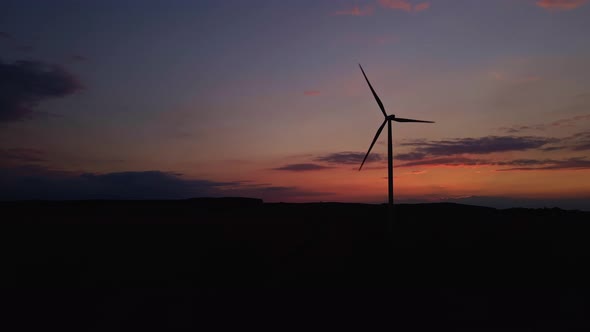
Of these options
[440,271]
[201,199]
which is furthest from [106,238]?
[201,199]

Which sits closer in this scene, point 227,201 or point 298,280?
point 298,280

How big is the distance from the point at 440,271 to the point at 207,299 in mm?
13137

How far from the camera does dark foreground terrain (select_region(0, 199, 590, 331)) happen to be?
A: 15914 millimetres

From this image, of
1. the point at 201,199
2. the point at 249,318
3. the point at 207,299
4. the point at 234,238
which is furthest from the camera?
the point at 201,199

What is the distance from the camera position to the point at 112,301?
1852cm

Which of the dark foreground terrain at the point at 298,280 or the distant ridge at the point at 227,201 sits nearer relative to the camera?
the dark foreground terrain at the point at 298,280

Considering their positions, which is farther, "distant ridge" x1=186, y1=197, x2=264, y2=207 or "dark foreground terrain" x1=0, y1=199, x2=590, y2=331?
"distant ridge" x1=186, y1=197, x2=264, y2=207

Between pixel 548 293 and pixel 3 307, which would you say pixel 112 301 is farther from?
pixel 548 293

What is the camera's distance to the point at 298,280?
22.4 meters

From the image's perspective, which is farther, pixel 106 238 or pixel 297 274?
pixel 106 238

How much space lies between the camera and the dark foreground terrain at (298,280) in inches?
627

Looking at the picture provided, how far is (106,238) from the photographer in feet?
113

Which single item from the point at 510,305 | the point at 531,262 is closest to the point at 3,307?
the point at 510,305

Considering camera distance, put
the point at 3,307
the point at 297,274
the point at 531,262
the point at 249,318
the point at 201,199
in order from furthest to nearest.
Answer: the point at 201,199
the point at 531,262
the point at 297,274
the point at 3,307
the point at 249,318
